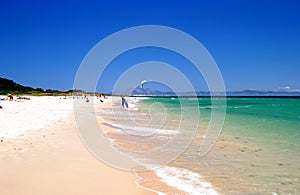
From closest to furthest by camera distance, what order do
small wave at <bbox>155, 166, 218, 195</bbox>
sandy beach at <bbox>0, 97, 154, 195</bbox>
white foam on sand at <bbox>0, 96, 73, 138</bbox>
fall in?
sandy beach at <bbox>0, 97, 154, 195</bbox> → small wave at <bbox>155, 166, 218, 195</bbox> → white foam on sand at <bbox>0, 96, 73, 138</bbox>

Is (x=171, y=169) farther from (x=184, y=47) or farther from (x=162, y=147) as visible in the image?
(x=184, y=47)

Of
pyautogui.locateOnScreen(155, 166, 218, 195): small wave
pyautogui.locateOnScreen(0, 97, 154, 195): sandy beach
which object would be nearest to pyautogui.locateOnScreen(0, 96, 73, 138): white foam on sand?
pyautogui.locateOnScreen(0, 97, 154, 195): sandy beach

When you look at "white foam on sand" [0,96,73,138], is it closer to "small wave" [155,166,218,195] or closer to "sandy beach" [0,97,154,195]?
"sandy beach" [0,97,154,195]

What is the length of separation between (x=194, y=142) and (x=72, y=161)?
594cm

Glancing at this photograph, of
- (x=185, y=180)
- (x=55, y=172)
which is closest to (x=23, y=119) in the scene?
(x=55, y=172)

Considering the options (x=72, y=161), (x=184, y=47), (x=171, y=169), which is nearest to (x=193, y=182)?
(x=171, y=169)

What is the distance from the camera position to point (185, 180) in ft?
20.8

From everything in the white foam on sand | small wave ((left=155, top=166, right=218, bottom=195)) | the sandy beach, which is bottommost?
small wave ((left=155, top=166, right=218, bottom=195))

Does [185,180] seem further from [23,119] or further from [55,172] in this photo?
[23,119]

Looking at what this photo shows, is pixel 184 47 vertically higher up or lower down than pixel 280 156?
higher up

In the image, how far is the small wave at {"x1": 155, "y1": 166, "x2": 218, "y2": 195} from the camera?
5698mm

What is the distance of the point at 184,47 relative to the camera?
44.9 feet

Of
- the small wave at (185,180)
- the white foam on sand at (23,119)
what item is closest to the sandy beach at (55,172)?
the small wave at (185,180)

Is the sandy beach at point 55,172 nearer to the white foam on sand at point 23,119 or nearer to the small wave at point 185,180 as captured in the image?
the small wave at point 185,180
